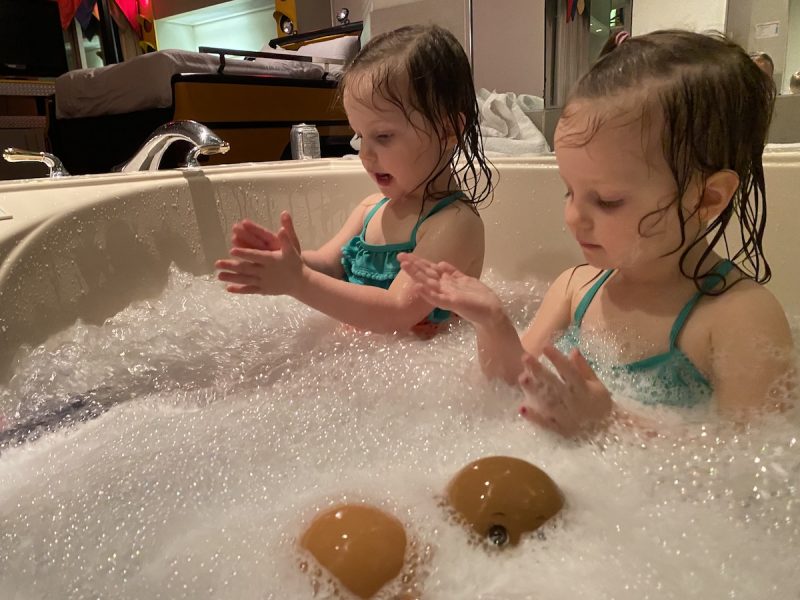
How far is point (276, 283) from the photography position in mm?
829

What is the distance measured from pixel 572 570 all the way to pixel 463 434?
245 mm

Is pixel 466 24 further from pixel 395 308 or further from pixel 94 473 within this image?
pixel 94 473

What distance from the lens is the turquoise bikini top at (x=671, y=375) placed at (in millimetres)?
692

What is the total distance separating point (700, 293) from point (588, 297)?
0.47 ft

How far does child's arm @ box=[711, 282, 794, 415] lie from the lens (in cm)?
64

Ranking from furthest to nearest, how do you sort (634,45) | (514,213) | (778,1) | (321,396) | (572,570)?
(778,1), (514,213), (321,396), (634,45), (572,570)

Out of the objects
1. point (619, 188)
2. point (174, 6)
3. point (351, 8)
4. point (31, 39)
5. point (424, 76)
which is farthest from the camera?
point (174, 6)

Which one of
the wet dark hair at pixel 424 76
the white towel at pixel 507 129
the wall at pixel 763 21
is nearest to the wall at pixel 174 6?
the white towel at pixel 507 129

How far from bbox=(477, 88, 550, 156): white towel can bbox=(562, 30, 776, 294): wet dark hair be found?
79 cm

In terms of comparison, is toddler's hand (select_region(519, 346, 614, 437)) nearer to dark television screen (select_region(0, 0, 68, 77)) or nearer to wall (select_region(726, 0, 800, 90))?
wall (select_region(726, 0, 800, 90))

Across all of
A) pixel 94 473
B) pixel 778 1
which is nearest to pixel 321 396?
pixel 94 473

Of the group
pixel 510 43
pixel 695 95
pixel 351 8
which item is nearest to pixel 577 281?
pixel 695 95

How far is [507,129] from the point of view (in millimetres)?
1566

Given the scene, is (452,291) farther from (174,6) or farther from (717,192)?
(174,6)
